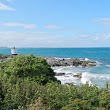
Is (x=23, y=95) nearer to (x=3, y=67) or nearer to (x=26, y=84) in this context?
(x=26, y=84)

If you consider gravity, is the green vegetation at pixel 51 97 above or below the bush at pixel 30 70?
below

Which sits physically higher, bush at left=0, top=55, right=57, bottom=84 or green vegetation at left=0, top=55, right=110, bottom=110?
bush at left=0, top=55, right=57, bottom=84

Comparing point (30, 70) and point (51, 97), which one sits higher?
point (30, 70)

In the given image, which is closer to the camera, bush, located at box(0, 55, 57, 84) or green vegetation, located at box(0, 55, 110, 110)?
green vegetation, located at box(0, 55, 110, 110)

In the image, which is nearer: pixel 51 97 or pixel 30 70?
pixel 51 97

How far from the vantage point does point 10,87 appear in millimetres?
16812

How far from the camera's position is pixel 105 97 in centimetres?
1568

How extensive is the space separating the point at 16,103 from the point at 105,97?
13.5 feet

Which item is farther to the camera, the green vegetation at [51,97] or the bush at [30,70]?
the bush at [30,70]

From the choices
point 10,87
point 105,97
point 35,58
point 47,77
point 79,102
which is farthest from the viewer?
point 35,58

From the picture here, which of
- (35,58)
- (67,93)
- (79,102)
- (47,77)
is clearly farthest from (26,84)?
(35,58)

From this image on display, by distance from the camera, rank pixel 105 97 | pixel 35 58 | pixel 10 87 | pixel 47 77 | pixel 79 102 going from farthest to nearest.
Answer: pixel 35 58 < pixel 47 77 < pixel 10 87 < pixel 105 97 < pixel 79 102

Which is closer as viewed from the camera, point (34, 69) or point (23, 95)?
point (23, 95)

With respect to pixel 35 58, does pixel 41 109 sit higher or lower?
lower
